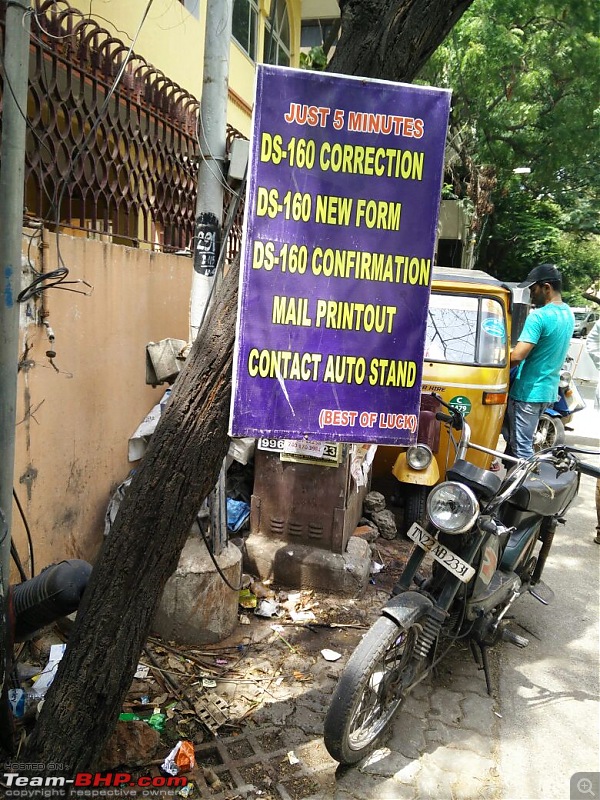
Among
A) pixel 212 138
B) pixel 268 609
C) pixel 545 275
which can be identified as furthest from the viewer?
pixel 545 275

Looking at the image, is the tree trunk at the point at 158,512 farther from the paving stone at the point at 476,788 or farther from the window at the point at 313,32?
the window at the point at 313,32

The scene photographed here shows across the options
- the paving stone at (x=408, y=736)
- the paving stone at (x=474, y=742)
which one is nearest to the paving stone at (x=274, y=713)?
the paving stone at (x=408, y=736)

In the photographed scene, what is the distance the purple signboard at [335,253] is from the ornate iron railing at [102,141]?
1274 mm

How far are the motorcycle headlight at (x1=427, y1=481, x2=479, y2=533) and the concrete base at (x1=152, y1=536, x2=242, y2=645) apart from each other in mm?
1318

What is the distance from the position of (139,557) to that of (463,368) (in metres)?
3.72

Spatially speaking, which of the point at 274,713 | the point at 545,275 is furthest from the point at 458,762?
the point at 545,275

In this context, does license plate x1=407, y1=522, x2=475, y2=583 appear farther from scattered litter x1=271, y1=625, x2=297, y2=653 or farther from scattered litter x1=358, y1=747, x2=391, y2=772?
scattered litter x1=271, y1=625, x2=297, y2=653

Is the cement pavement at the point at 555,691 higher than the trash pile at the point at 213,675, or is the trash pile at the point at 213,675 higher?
the trash pile at the point at 213,675

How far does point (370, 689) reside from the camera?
8.58ft

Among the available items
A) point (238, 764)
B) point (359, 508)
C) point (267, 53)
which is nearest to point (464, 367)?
point (359, 508)

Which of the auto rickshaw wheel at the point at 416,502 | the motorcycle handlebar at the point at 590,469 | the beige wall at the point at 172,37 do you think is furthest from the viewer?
the beige wall at the point at 172,37

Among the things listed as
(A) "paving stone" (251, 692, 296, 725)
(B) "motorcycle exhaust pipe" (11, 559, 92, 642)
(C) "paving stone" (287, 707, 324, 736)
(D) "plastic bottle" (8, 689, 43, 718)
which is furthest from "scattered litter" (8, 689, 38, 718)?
(C) "paving stone" (287, 707, 324, 736)

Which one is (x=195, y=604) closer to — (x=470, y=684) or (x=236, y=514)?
(x=236, y=514)

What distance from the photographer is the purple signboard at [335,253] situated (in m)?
2.19
